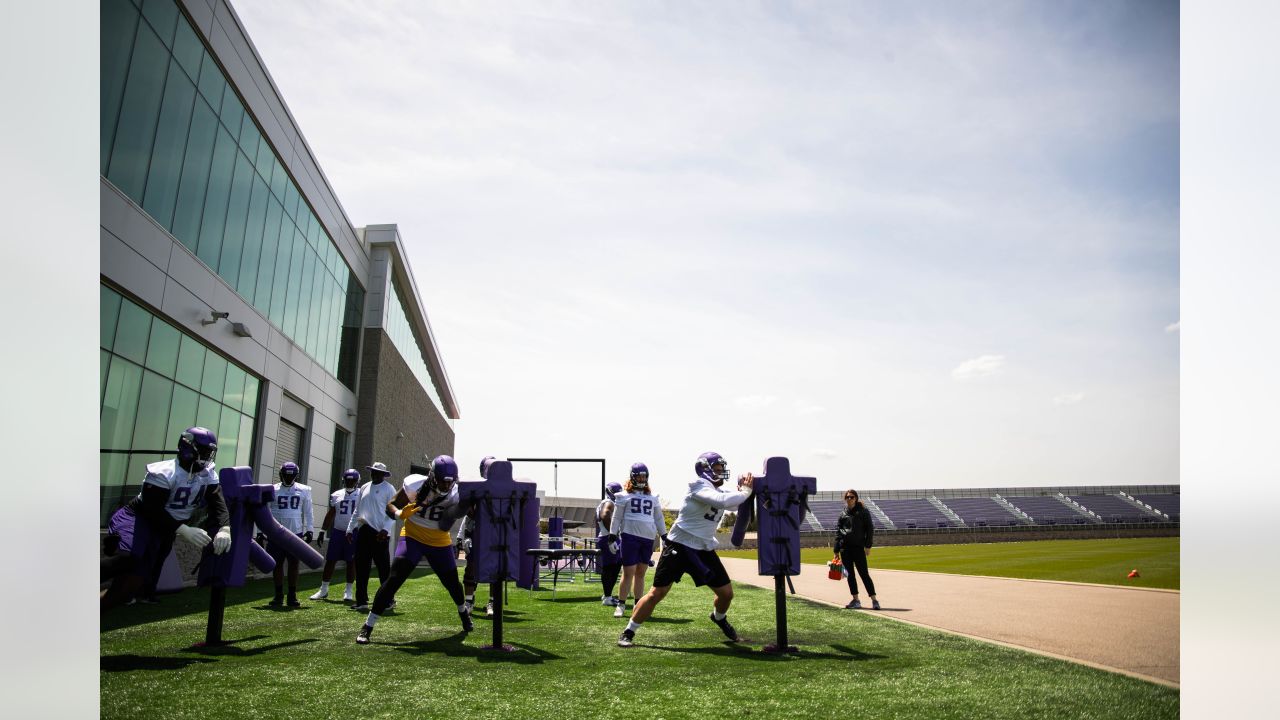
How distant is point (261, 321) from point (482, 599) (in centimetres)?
957

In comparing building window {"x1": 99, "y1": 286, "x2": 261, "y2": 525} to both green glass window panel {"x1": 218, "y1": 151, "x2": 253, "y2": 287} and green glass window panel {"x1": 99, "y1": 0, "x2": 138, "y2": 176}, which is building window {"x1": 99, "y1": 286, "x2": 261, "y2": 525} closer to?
green glass window panel {"x1": 218, "y1": 151, "x2": 253, "y2": 287}

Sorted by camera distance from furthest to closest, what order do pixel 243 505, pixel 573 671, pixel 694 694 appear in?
pixel 243 505
pixel 573 671
pixel 694 694

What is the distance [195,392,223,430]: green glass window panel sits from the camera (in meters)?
15.0

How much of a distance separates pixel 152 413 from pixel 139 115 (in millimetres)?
4755

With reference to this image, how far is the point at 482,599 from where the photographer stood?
12.9 m

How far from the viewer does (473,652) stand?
7.02 meters

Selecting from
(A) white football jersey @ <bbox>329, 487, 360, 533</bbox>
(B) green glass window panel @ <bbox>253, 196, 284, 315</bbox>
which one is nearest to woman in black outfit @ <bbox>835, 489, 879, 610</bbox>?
(A) white football jersey @ <bbox>329, 487, 360, 533</bbox>

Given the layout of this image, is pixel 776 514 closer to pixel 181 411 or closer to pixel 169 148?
pixel 181 411

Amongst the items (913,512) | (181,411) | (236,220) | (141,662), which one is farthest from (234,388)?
(913,512)
